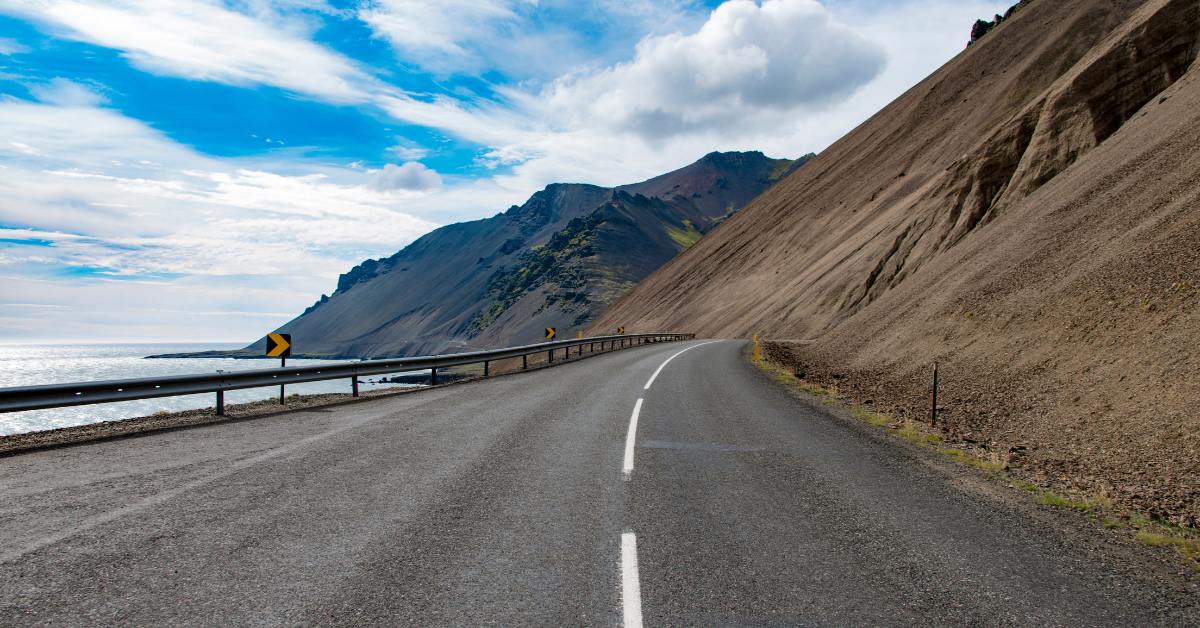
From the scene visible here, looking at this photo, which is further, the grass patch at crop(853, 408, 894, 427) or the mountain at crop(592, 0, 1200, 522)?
the grass patch at crop(853, 408, 894, 427)

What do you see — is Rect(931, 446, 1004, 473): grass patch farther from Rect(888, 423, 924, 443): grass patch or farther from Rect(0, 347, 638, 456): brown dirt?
Rect(0, 347, 638, 456): brown dirt

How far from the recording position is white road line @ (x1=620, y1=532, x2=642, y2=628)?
10.5 ft

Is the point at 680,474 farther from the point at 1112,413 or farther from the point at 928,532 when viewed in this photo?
Answer: the point at 1112,413

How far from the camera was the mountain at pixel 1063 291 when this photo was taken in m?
7.18

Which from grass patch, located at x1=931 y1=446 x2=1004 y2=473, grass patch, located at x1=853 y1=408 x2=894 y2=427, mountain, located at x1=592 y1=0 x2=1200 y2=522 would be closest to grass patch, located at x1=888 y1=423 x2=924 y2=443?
grass patch, located at x1=853 y1=408 x2=894 y2=427

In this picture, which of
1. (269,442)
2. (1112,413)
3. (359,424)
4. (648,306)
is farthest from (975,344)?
(648,306)

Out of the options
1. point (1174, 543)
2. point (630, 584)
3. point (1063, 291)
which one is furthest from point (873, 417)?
point (630, 584)

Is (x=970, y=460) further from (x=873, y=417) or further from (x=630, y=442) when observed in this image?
(x=630, y=442)

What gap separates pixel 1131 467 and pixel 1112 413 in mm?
1730

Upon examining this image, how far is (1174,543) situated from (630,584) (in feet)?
14.3

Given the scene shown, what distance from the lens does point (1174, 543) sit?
14.5 ft

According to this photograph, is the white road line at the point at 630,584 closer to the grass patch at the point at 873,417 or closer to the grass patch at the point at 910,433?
the grass patch at the point at 910,433

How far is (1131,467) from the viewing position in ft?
20.3

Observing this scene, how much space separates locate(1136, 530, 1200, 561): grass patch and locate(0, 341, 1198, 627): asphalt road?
0.29 meters
